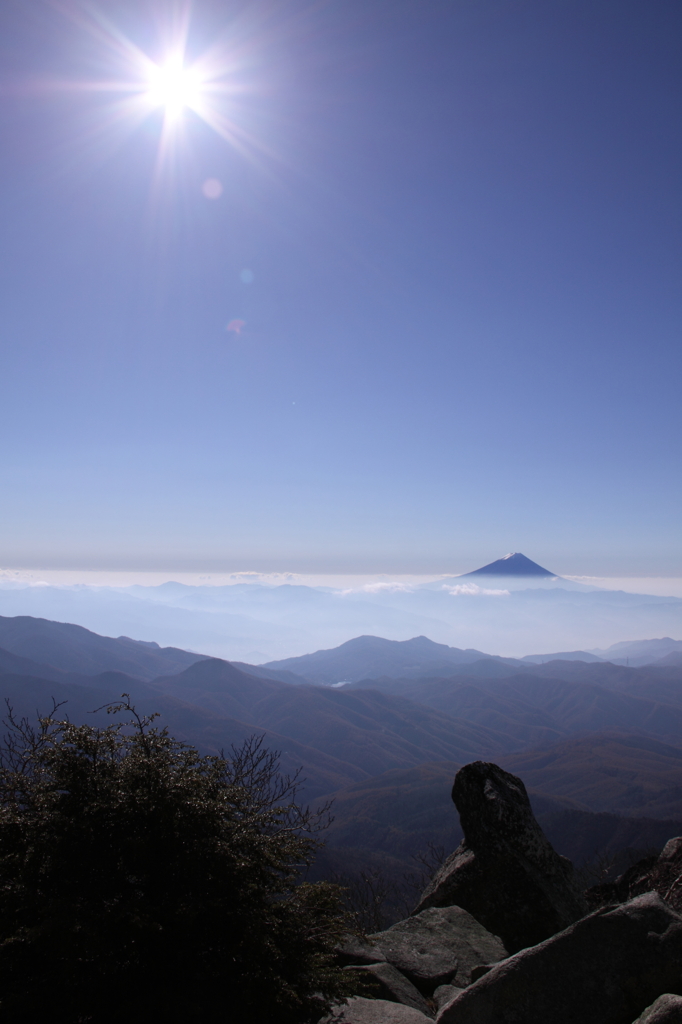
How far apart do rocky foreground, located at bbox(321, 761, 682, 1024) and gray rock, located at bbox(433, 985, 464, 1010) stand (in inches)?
1.0

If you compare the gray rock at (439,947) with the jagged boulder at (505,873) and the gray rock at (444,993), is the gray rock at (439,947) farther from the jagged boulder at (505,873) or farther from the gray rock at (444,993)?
the jagged boulder at (505,873)

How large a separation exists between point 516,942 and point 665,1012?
675 cm

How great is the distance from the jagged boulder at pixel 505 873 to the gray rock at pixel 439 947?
0.69 m

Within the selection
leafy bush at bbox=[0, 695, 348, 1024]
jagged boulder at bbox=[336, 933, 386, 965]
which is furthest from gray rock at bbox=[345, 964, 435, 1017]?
leafy bush at bbox=[0, 695, 348, 1024]

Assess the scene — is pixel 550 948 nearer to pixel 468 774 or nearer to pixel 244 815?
pixel 244 815

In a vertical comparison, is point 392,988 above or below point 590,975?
below

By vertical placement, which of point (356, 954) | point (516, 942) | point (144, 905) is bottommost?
point (516, 942)

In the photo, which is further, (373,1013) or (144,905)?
(373,1013)

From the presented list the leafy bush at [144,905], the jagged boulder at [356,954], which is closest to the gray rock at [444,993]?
the jagged boulder at [356,954]

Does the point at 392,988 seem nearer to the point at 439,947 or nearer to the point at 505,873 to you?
the point at 439,947

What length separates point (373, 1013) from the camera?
637 cm

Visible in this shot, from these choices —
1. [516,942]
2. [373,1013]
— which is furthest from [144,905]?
[516,942]

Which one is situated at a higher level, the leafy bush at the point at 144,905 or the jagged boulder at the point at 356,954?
the leafy bush at the point at 144,905

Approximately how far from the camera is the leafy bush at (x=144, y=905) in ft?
14.8
